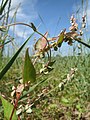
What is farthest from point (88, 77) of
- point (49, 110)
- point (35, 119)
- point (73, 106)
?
point (35, 119)

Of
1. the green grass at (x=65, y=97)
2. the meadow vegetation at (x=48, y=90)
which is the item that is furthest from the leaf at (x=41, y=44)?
the green grass at (x=65, y=97)

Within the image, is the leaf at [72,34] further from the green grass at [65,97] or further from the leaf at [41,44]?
the green grass at [65,97]

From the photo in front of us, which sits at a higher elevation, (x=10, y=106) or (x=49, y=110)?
(x=10, y=106)

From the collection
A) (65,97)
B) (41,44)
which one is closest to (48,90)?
(41,44)

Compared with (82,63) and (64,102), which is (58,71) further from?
(64,102)

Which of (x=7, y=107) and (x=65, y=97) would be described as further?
(x=65, y=97)

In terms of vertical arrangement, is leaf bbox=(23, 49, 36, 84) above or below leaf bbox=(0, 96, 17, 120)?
above

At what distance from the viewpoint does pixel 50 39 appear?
57 cm

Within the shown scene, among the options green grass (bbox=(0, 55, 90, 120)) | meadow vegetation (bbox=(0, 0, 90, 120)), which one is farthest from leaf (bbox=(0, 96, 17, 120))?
green grass (bbox=(0, 55, 90, 120))

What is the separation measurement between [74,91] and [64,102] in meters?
0.35

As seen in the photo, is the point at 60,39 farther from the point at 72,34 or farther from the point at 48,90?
the point at 48,90

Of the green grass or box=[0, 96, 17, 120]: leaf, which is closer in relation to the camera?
box=[0, 96, 17, 120]: leaf

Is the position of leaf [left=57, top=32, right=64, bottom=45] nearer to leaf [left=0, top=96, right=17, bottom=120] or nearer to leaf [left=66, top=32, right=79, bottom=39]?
leaf [left=66, top=32, right=79, bottom=39]

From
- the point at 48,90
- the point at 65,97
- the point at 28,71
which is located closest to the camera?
the point at 28,71
